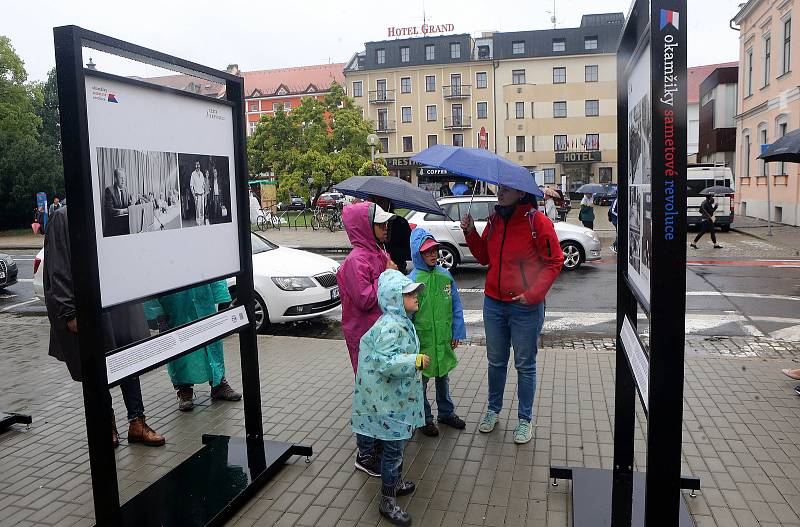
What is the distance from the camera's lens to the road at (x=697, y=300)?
28.9 ft

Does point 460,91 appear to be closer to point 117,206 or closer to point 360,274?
point 360,274

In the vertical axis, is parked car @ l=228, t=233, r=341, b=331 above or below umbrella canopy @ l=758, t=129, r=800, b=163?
below

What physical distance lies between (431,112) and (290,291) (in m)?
57.0

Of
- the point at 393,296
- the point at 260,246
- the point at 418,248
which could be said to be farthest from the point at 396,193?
the point at 260,246

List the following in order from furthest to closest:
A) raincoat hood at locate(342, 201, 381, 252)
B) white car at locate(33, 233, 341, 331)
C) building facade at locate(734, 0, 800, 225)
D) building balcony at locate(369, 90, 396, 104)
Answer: building balcony at locate(369, 90, 396, 104) → building facade at locate(734, 0, 800, 225) → white car at locate(33, 233, 341, 331) → raincoat hood at locate(342, 201, 381, 252)

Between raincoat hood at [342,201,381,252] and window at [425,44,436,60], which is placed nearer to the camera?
raincoat hood at [342,201,381,252]

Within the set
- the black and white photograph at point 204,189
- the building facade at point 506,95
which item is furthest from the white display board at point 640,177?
the building facade at point 506,95

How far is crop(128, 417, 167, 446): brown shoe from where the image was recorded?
16.2ft

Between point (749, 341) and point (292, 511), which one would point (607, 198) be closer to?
point (749, 341)

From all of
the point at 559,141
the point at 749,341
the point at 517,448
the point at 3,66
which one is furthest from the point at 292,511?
the point at 559,141

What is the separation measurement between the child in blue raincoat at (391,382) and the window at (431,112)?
61577 millimetres

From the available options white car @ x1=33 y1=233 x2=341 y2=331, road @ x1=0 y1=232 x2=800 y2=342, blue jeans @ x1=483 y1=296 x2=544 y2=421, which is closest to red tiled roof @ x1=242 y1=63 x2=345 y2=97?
road @ x1=0 y1=232 x2=800 y2=342

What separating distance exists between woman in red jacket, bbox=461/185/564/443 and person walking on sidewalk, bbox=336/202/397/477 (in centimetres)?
66

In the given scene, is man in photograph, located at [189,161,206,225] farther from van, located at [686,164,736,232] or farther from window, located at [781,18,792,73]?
window, located at [781,18,792,73]
